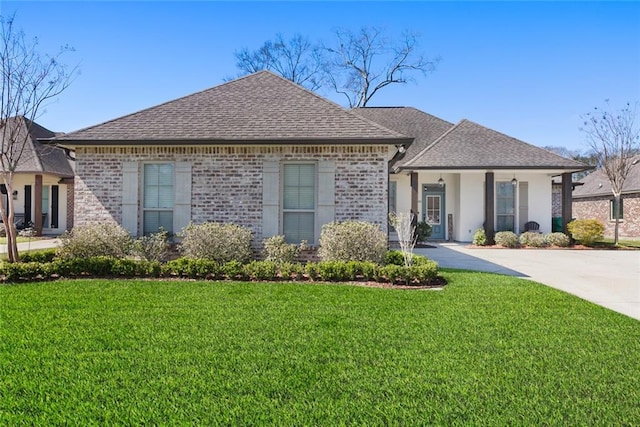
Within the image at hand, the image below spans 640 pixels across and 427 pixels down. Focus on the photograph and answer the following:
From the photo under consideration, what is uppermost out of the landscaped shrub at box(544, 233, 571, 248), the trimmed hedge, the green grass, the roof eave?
the roof eave

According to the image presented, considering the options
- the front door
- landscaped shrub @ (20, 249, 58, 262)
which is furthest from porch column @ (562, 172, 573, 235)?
landscaped shrub @ (20, 249, 58, 262)

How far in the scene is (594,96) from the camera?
63.6ft

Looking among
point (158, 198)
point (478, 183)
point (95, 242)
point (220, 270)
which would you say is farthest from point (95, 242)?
point (478, 183)

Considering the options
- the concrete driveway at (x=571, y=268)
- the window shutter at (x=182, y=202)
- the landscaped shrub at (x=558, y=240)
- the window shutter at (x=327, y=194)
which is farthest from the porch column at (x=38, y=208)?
the landscaped shrub at (x=558, y=240)

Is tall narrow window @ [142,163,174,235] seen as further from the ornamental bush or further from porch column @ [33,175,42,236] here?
porch column @ [33,175,42,236]

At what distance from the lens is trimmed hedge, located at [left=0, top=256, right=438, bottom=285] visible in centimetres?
748

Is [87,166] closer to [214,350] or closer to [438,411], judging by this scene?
[214,350]

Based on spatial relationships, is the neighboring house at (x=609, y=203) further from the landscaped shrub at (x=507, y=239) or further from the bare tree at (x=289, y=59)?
the bare tree at (x=289, y=59)

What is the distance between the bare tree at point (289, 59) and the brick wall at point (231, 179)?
24.3 m

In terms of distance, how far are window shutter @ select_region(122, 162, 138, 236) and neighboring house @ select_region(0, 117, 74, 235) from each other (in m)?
11.3

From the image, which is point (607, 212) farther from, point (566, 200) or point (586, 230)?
point (586, 230)

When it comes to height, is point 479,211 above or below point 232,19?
below

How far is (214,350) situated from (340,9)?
34.9ft

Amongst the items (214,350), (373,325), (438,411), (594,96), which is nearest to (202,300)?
(214,350)
